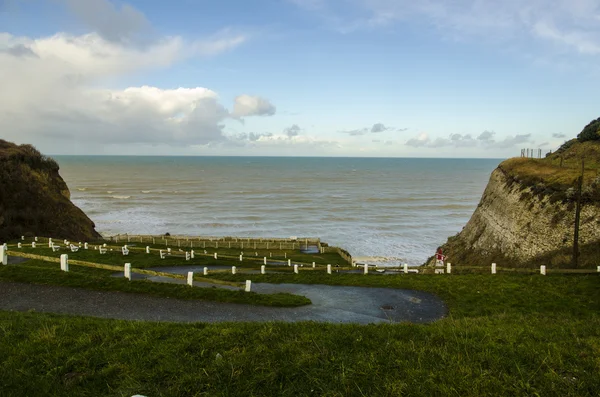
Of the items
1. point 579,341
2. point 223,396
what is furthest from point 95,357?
point 579,341

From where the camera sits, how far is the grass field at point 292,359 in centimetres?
Answer: 571

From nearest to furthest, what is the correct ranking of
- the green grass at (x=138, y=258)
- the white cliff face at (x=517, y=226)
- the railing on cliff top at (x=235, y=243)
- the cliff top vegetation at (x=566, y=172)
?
1. the green grass at (x=138, y=258)
2. the white cliff face at (x=517, y=226)
3. the cliff top vegetation at (x=566, y=172)
4. the railing on cliff top at (x=235, y=243)

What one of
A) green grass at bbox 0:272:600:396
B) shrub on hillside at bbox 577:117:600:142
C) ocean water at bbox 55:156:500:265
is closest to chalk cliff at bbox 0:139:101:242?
ocean water at bbox 55:156:500:265

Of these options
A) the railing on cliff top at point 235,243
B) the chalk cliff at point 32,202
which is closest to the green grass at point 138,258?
the chalk cliff at point 32,202

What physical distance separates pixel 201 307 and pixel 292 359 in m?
8.14

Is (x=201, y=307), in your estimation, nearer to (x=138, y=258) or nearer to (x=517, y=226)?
(x=138, y=258)

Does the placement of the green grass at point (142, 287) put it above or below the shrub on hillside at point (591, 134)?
below

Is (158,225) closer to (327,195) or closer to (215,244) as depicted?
(215,244)

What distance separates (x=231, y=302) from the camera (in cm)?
1477

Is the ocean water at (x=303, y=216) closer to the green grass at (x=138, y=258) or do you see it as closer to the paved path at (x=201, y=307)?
the green grass at (x=138, y=258)

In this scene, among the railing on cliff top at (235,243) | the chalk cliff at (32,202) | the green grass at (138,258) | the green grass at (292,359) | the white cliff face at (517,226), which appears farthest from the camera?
the railing on cliff top at (235,243)

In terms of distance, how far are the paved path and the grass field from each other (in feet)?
10.9

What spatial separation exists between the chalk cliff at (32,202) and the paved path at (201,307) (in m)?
26.7

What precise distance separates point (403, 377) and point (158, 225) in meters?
65.3
